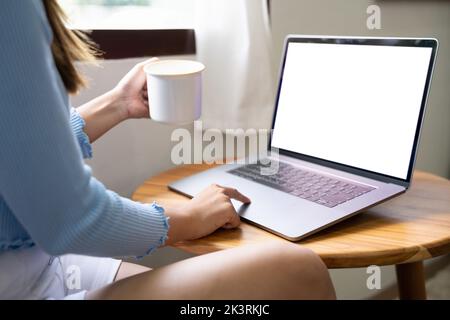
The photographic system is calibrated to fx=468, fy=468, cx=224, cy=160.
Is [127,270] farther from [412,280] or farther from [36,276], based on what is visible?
[412,280]

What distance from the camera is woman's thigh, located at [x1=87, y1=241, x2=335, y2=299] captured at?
19.6 inches

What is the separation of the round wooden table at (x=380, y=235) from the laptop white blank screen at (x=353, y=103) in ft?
0.25

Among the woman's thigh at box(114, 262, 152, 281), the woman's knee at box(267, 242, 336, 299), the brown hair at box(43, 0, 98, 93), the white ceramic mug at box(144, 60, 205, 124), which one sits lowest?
the woman's thigh at box(114, 262, 152, 281)

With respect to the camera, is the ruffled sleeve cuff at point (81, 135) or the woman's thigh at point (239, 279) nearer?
the woman's thigh at point (239, 279)

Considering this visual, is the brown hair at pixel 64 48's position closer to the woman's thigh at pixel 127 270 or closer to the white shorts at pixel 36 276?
the white shorts at pixel 36 276

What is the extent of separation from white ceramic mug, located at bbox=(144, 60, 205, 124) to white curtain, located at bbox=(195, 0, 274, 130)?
251 millimetres

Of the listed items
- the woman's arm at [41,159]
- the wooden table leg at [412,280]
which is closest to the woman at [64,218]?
the woman's arm at [41,159]

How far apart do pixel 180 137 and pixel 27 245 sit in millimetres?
600

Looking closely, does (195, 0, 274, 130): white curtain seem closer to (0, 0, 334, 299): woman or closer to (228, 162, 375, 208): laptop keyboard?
(228, 162, 375, 208): laptop keyboard

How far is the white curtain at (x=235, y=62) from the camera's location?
102 centimetres

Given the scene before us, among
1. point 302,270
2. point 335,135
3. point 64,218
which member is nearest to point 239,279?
point 302,270

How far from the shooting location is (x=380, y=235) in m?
0.67

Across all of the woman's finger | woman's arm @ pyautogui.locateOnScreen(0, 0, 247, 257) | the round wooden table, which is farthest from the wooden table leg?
woman's arm @ pyautogui.locateOnScreen(0, 0, 247, 257)
